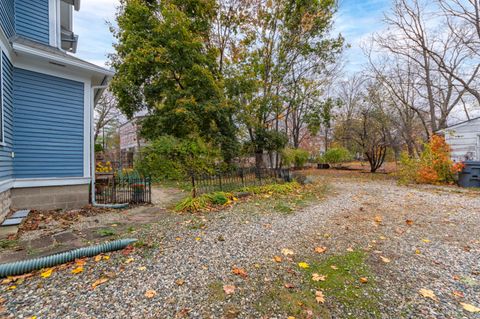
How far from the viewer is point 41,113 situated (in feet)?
16.4

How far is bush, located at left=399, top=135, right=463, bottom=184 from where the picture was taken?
30.0ft

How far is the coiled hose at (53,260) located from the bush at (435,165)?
11156 mm

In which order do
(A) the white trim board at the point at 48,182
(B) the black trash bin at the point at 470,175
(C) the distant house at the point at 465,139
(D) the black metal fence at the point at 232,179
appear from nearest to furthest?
(A) the white trim board at the point at 48,182
(D) the black metal fence at the point at 232,179
(B) the black trash bin at the point at 470,175
(C) the distant house at the point at 465,139

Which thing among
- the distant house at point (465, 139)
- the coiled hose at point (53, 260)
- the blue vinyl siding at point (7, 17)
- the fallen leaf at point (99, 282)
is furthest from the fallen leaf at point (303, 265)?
the distant house at point (465, 139)

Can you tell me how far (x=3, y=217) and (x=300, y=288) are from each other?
16.8 feet

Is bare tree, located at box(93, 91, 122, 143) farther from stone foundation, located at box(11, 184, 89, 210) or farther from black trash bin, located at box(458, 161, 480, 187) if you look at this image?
black trash bin, located at box(458, 161, 480, 187)

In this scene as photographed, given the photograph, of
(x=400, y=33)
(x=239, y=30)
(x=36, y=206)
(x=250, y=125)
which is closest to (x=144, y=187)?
(x=36, y=206)

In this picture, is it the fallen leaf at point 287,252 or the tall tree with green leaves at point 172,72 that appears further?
the tall tree with green leaves at point 172,72

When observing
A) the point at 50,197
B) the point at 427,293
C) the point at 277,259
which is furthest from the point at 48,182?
the point at 427,293

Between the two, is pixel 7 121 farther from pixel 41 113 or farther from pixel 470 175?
pixel 470 175

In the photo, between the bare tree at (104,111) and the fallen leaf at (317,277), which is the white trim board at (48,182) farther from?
the bare tree at (104,111)

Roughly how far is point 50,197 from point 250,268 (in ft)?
16.2

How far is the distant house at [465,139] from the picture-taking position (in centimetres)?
1038

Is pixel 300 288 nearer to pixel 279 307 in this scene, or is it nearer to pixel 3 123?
pixel 279 307
